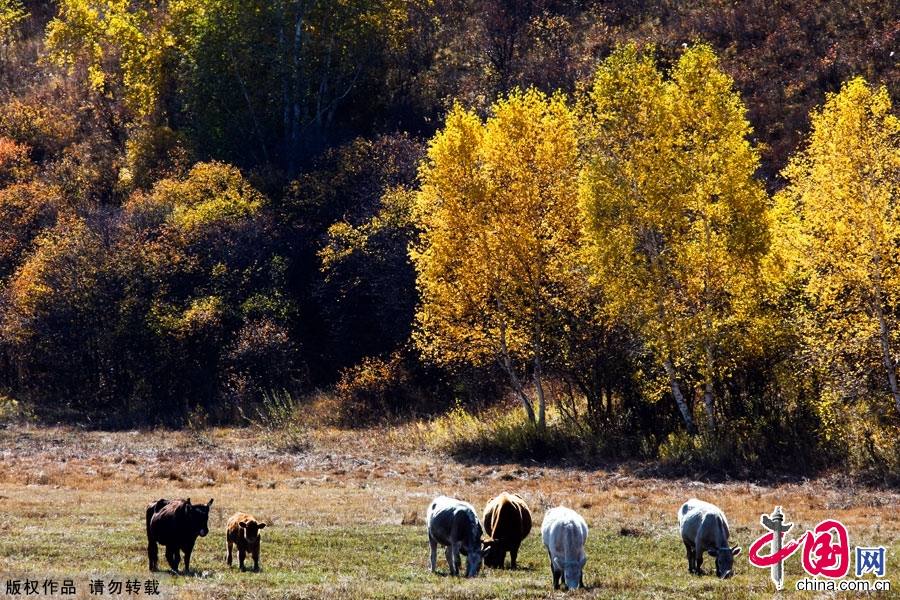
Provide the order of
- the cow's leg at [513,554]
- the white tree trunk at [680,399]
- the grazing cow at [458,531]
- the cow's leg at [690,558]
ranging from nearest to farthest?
1. the grazing cow at [458,531]
2. the cow's leg at [690,558]
3. the cow's leg at [513,554]
4. the white tree trunk at [680,399]

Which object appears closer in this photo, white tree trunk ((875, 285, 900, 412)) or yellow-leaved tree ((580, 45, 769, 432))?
white tree trunk ((875, 285, 900, 412))

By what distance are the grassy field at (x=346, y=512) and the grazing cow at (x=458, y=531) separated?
1.52ft

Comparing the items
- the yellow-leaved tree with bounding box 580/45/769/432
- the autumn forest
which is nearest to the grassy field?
the autumn forest

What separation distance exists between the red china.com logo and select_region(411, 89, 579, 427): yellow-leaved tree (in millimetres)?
21166

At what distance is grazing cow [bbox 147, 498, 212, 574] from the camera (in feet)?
66.1

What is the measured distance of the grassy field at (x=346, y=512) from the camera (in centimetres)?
1931

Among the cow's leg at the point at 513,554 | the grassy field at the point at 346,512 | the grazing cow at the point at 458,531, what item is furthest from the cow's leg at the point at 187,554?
A: the cow's leg at the point at 513,554

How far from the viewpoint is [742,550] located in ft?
76.4

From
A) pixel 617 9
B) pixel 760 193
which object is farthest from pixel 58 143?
pixel 760 193

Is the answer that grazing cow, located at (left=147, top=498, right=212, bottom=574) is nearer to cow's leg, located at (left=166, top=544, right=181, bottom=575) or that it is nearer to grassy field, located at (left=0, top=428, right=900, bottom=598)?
cow's leg, located at (left=166, top=544, right=181, bottom=575)

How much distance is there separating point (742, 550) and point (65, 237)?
156 ft

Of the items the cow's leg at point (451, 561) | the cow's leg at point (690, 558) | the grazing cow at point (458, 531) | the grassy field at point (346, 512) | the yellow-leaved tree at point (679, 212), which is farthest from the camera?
the yellow-leaved tree at point (679, 212)

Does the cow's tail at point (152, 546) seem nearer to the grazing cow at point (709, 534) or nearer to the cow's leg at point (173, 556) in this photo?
the cow's leg at point (173, 556)

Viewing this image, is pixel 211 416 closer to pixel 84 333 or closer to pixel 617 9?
pixel 84 333
